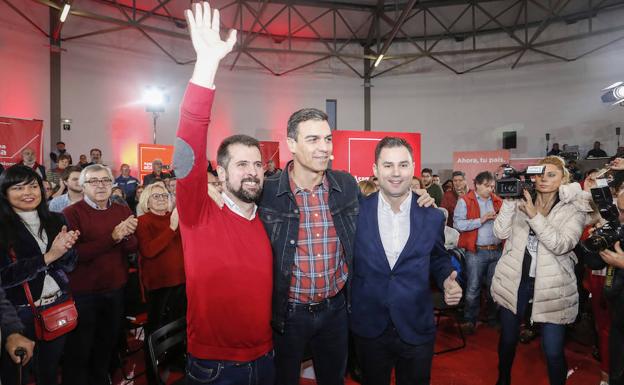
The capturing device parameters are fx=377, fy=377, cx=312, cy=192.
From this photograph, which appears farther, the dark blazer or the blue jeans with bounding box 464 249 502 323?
the blue jeans with bounding box 464 249 502 323

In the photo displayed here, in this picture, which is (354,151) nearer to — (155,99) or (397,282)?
(397,282)

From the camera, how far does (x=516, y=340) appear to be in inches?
98.8

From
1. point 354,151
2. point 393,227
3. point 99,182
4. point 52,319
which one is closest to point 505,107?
point 354,151

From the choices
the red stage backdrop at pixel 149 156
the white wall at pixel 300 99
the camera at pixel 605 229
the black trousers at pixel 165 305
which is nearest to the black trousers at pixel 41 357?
the black trousers at pixel 165 305

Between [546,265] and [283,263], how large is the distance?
1734 mm

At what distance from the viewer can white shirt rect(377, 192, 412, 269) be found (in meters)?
1.93

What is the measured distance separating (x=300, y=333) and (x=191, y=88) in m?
1.18

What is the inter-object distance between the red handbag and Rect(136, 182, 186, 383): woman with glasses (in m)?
0.83

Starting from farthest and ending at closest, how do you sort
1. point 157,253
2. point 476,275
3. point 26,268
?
point 476,275 → point 157,253 → point 26,268

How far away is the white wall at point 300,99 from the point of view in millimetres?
9289

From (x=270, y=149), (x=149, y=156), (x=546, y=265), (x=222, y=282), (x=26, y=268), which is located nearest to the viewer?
(x=222, y=282)

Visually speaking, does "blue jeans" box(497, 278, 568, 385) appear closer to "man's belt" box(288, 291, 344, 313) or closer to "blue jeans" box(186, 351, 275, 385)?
"man's belt" box(288, 291, 344, 313)

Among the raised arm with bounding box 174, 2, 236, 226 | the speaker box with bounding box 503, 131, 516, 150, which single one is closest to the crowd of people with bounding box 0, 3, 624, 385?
the raised arm with bounding box 174, 2, 236, 226

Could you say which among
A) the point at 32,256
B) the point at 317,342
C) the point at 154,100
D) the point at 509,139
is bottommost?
the point at 317,342
